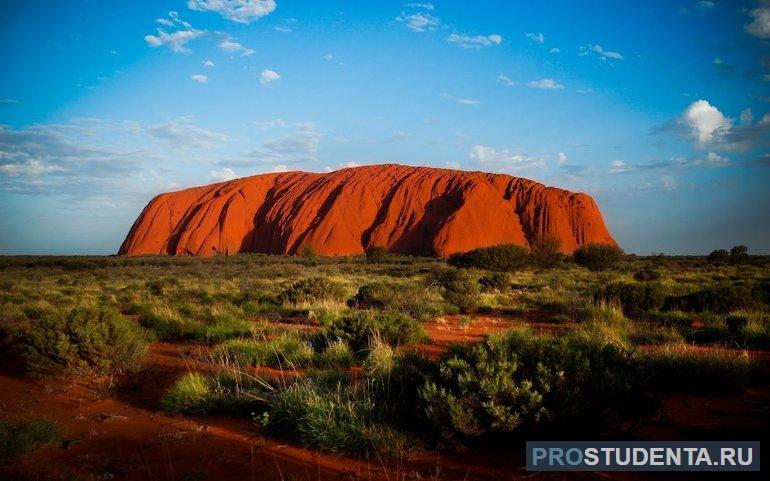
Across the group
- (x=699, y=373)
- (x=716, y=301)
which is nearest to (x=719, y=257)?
(x=716, y=301)

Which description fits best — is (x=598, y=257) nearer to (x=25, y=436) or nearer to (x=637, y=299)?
(x=637, y=299)

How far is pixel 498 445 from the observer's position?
3.62 m

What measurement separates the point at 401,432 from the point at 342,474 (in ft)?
2.00

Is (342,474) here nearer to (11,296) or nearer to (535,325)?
(535,325)

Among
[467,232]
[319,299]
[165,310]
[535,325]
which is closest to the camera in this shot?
[535,325]

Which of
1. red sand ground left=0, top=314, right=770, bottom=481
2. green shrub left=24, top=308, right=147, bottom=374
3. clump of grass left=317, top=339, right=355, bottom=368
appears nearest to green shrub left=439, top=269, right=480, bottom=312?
clump of grass left=317, top=339, right=355, bottom=368

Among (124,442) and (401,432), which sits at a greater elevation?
(401,432)

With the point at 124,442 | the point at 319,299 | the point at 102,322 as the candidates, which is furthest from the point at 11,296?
the point at 124,442

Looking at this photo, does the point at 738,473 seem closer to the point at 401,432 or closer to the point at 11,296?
the point at 401,432

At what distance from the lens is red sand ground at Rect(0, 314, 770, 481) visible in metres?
3.32

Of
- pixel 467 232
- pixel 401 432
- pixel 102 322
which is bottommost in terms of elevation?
pixel 401 432

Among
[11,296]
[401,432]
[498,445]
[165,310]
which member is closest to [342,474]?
[401,432]

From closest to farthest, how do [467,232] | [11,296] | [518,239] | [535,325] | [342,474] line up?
[342,474] < [535,325] < [11,296] < [467,232] < [518,239]

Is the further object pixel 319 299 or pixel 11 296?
pixel 11 296
